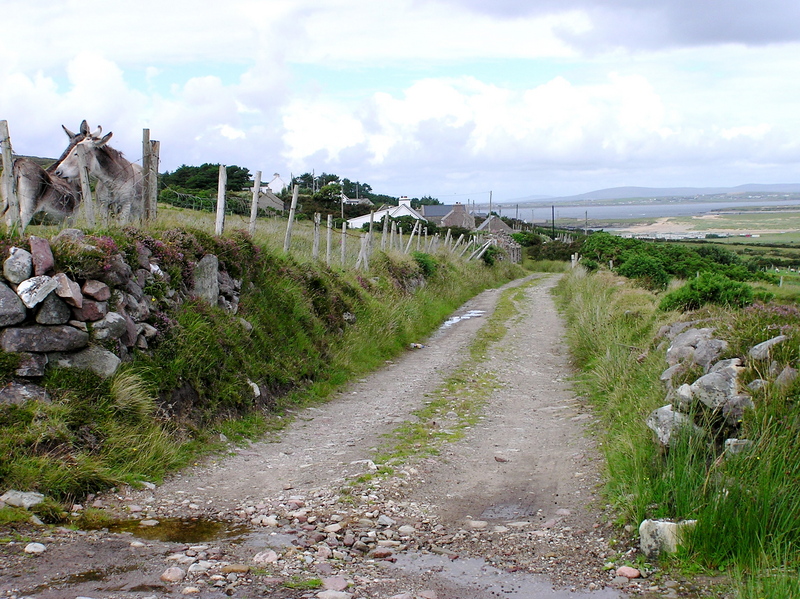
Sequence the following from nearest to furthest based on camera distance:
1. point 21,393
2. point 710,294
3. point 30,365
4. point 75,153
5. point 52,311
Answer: point 21,393 → point 30,365 → point 52,311 → point 75,153 → point 710,294

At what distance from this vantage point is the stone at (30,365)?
6.53 m

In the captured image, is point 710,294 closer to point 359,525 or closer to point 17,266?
point 359,525

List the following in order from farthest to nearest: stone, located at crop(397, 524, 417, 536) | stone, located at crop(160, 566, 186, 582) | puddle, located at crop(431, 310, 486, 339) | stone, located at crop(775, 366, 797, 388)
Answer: puddle, located at crop(431, 310, 486, 339)
stone, located at crop(775, 366, 797, 388)
stone, located at crop(397, 524, 417, 536)
stone, located at crop(160, 566, 186, 582)

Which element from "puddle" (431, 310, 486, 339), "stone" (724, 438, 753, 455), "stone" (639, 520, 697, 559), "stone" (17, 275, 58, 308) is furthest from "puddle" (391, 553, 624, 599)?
"puddle" (431, 310, 486, 339)

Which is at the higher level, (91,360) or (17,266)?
(17,266)

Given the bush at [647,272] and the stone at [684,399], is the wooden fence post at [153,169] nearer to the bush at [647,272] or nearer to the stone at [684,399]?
the stone at [684,399]

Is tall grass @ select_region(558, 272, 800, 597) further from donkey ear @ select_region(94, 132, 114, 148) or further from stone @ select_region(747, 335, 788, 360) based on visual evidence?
donkey ear @ select_region(94, 132, 114, 148)

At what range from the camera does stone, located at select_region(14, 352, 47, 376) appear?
21.4 feet

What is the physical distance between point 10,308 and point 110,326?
39.3 inches

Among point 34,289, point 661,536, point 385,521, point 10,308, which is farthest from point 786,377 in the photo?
point 10,308

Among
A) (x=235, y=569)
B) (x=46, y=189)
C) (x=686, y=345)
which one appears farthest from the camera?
(x=46, y=189)

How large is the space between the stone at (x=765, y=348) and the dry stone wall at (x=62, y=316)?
255 inches

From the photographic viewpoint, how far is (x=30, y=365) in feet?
21.6

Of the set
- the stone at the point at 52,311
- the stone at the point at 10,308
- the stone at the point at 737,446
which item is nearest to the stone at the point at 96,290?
the stone at the point at 52,311
